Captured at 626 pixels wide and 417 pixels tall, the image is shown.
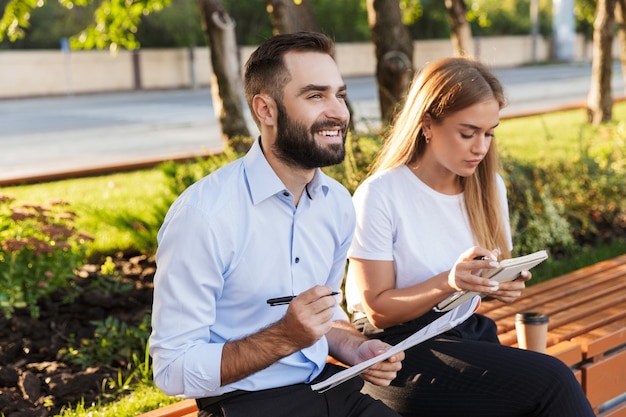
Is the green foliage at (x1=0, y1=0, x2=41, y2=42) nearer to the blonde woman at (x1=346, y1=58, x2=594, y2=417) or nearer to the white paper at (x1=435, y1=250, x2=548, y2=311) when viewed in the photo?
the blonde woman at (x1=346, y1=58, x2=594, y2=417)

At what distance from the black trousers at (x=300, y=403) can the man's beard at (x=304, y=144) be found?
1.95 feet

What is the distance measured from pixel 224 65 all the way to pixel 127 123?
1051cm

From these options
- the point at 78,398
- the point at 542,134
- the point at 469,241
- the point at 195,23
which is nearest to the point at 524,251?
the point at 469,241

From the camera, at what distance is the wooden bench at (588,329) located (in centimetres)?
329

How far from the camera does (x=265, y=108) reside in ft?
7.35

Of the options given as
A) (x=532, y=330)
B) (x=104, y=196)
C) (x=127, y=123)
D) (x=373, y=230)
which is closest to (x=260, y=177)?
(x=373, y=230)

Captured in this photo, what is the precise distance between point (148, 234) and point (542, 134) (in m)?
7.32

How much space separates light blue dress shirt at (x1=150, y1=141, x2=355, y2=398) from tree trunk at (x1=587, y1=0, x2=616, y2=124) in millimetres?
10054

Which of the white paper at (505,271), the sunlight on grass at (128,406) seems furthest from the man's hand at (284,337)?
the sunlight on grass at (128,406)

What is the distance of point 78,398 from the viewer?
3.59 meters

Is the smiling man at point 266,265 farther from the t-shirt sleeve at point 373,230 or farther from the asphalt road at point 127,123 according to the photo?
the asphalt road at point 127,123

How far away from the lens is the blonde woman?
2.59 meters

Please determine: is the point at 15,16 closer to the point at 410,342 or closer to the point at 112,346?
the point at 112,346

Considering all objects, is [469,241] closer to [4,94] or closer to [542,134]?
[542,134]
